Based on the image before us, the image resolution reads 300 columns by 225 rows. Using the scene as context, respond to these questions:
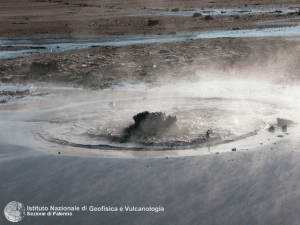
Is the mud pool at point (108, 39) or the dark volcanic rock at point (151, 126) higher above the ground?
the mud pool at point (108, 39)

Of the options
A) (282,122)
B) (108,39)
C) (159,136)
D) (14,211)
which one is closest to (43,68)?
(159,136)

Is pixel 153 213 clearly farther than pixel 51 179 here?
No

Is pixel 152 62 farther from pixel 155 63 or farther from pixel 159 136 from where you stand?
pixel 159 136

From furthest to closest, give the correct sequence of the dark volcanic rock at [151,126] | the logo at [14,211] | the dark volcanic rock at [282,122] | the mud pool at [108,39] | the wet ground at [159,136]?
the mud pool at [108,39] → the dark volcanic rock at [282,122] → the dark volcanic rock at [151,126] → the wet ground at [159,136] → the logo at [14,211]

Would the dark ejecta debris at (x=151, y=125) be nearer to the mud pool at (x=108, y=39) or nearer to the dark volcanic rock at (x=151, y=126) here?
the dark volcanic rock at (x=151, y=126)

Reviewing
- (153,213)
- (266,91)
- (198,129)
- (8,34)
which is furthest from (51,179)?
(8,34)

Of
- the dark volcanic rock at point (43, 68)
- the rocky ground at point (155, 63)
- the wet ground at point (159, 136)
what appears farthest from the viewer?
the dark volcanic rock at point (43, 68)

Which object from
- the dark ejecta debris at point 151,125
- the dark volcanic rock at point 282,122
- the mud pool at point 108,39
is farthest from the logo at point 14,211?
the mud pool at point 108,39

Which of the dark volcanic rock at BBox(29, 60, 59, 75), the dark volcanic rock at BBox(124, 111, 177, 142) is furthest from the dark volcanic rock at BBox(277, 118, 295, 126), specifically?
the dark volcanic rock at BBox(29, 60, 59, 75)

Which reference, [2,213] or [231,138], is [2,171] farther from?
[231,138]
